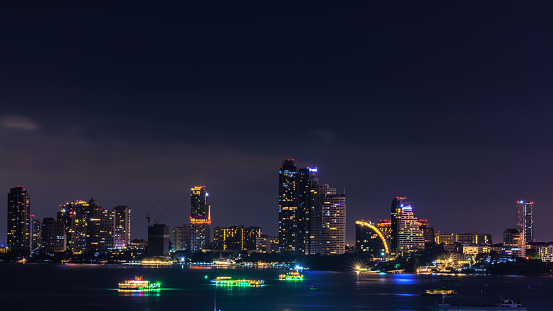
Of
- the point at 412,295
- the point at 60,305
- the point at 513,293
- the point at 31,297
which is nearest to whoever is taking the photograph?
the point at 60,305

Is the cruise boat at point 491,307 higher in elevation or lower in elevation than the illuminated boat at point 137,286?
higher

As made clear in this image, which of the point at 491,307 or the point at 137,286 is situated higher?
the point at 491,307

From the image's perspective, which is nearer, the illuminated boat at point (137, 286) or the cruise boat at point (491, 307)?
the cruise boat at point (491, 307)

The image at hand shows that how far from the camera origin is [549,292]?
7835 inches

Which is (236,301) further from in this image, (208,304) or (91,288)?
(91,288)

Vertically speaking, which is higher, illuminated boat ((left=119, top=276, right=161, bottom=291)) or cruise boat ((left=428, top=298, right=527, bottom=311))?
cruise boat ((left=428, top=298, right=527, bottom=311))

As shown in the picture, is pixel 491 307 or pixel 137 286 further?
pixel 137 286

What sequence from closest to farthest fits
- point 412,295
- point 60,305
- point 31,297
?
1. point 60,305
2. point 31,297
3. point 412,295

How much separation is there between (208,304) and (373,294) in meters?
49.8

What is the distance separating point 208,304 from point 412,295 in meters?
52.9

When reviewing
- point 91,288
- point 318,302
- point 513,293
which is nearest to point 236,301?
point 318,302

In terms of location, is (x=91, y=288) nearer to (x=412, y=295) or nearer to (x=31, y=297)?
(x=31, y=297)

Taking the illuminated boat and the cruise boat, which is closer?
the cruise boat

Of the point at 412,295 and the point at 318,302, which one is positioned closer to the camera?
the point at 318,302
